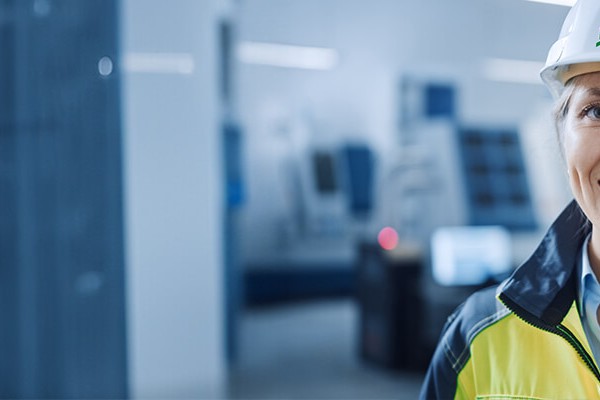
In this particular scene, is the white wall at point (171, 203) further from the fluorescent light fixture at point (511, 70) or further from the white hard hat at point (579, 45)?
the fluorescent light fixture at point (511, 70)

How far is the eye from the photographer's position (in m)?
1.00

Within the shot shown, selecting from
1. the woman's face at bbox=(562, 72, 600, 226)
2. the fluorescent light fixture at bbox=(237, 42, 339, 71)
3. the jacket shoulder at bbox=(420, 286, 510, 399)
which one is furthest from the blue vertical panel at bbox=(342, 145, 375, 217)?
the woman's face at bbox=(562, 72, 600, 226)

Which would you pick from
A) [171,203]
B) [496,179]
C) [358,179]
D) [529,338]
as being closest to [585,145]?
[529,338]

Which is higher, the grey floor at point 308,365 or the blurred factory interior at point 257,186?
the blurred factory interior at point 257,186

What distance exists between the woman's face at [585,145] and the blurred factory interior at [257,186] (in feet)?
0.50

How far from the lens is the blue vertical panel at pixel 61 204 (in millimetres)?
2752

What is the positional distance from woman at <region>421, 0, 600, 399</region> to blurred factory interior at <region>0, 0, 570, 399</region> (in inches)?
6.1

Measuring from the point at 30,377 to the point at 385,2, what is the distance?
18.3 feet

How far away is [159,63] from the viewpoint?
316 cm

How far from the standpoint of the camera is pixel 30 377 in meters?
2.94

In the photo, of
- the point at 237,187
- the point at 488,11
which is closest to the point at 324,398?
the point at 237,187

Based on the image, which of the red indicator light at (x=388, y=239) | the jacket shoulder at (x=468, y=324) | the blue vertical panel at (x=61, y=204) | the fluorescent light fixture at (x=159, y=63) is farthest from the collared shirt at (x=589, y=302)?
the red indicator light at (x=388, y=239)

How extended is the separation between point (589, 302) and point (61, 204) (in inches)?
89.8

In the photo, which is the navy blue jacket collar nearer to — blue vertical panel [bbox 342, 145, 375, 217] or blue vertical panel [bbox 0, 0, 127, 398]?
blue vertical panel [bbox 0, 0, 127, 398]
